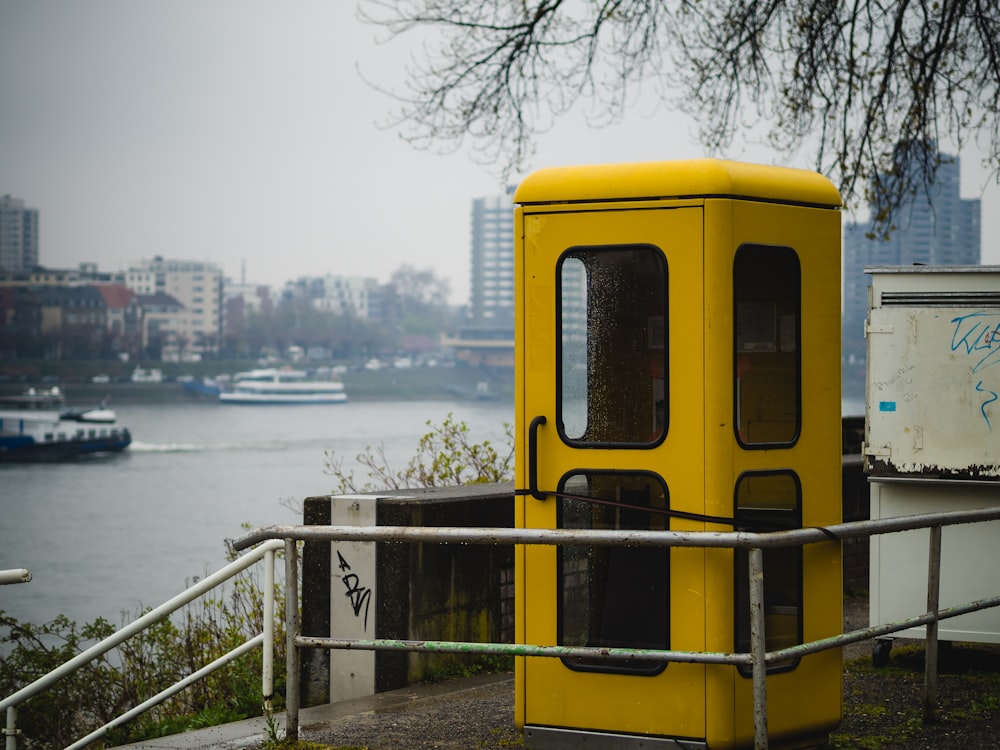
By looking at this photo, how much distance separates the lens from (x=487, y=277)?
245 feet

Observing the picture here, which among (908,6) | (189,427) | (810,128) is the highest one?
(908,6)

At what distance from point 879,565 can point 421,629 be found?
2.39 m

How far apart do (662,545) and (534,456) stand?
2.07 ft

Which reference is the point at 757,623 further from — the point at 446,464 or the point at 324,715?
the point at 446,464

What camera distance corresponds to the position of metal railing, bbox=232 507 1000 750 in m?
4.27

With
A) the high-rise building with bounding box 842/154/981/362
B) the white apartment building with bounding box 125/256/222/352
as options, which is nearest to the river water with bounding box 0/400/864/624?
the high-rise building with bounding box 842/154/981/362

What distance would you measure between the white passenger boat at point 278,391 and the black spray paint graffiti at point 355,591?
103812 mm

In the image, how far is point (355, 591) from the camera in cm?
627

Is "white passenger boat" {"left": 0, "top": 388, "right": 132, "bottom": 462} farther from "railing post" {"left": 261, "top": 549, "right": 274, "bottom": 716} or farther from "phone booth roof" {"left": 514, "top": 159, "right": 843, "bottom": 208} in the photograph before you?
"phone booth roof" {"left": 514, "top": 159, "right": 843, "bottom": 208}

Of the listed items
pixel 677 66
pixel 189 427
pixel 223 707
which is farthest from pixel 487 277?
pixel 223 707

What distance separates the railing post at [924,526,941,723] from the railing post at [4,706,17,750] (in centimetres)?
417

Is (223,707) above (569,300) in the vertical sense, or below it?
below

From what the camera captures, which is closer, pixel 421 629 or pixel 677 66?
pixel 421 629

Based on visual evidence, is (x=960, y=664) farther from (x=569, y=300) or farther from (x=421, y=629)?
(x=569, y=300)
